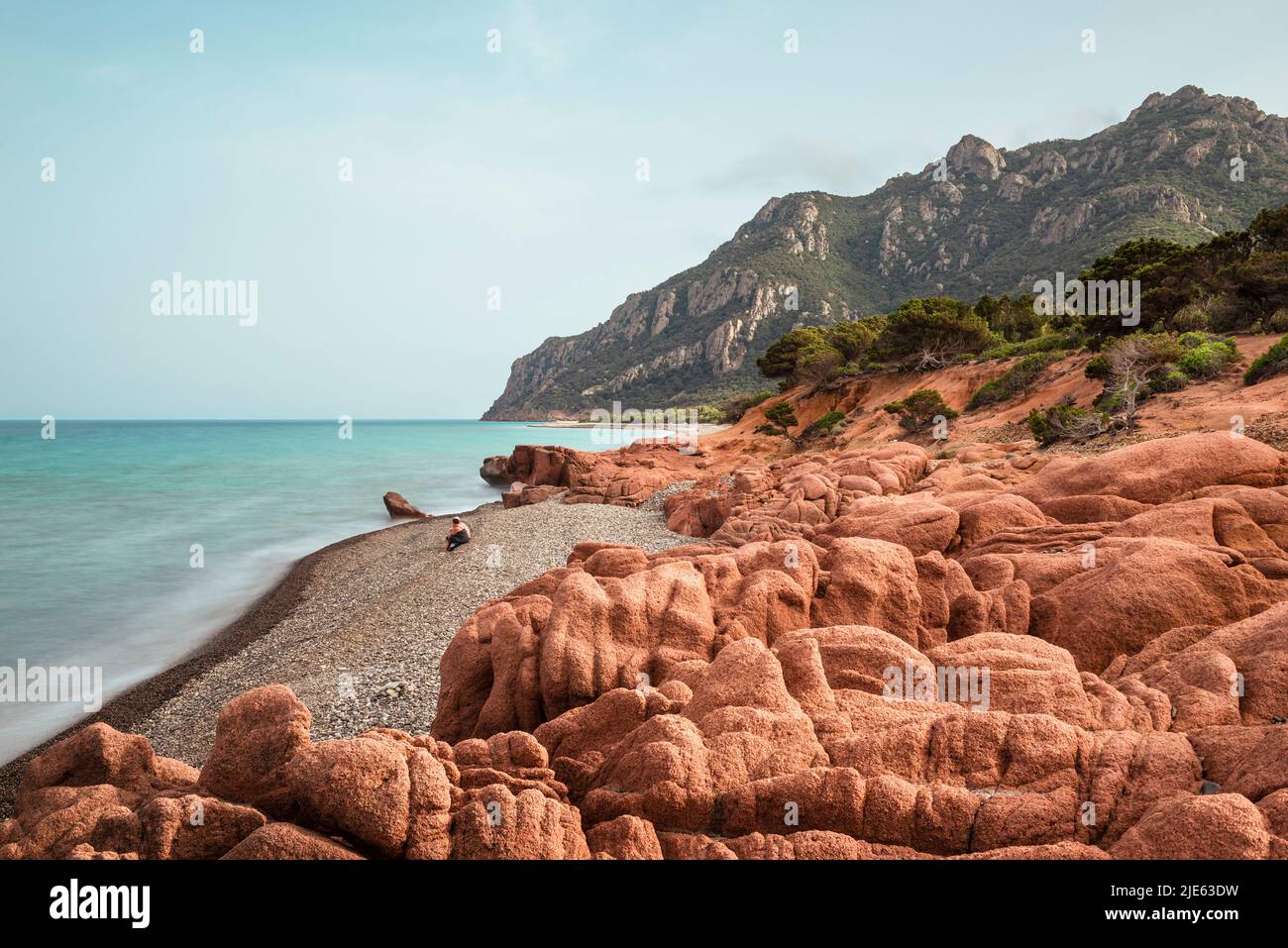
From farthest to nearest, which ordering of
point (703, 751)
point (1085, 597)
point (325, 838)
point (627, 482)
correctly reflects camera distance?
point (627, 482) < point (1085, 597) < point (703, 751) < point (325, 838)

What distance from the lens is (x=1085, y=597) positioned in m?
10.5

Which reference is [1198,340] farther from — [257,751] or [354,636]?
[257,751]

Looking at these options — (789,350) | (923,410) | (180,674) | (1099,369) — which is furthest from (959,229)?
(180,674)

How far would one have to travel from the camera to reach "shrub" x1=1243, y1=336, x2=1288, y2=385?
25016 millimetres

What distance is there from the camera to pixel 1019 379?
139 ft

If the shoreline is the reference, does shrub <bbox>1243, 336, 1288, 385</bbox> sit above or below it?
above

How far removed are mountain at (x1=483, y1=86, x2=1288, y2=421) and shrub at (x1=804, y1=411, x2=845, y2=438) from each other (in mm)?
46523

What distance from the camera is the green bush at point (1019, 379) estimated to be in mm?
42062

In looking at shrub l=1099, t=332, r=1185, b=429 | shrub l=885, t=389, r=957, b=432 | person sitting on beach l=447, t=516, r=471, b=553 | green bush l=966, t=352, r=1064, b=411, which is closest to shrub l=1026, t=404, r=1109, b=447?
shrub l=1099, t=332, r=1185, b=429

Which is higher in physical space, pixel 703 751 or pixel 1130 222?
pixel 1130 222

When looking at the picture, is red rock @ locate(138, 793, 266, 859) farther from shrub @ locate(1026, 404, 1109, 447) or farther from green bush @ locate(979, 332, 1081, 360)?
green bush @ locate(979, 332, 1081, 360)
